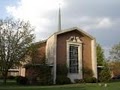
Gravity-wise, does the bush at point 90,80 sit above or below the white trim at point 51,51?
below

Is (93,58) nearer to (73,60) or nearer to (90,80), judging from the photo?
(73,60)

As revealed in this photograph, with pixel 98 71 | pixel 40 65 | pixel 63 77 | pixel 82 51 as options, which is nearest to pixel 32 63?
pixel 40 65

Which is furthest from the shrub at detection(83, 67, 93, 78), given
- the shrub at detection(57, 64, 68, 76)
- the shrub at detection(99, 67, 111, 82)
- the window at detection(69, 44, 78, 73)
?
the shrub at detection(57, 64, 68, 76)

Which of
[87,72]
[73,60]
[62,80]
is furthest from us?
[87,72]

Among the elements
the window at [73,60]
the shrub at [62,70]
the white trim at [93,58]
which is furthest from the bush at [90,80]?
the shrub at [62,70]

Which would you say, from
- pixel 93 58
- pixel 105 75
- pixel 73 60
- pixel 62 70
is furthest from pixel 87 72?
pixel 62 70

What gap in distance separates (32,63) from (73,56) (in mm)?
6533

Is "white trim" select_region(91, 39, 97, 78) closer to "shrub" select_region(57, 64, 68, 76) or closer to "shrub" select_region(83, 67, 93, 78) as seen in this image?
"shrub" select_region(83, 67, 93, 78)

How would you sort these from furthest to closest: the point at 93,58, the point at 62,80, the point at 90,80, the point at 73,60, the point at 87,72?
the point at 93,58, the point at 87,72, the point at 73,60, the point at 90,80, the point at 62,80

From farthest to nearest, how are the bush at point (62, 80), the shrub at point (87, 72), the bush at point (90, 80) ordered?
1. the shrub at point (87, 72)
2. the bush at point (90, 80)
3. the bush at point (62, 80)

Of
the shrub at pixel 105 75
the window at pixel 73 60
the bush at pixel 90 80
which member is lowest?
the bush at pixel 90 80

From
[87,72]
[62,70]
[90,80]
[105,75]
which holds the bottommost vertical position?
[90,80]

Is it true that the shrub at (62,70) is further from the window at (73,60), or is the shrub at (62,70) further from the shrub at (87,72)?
the shrub at (87,72)

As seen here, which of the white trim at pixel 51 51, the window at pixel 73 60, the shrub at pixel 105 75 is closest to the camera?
the white trim at pixel 51 51
